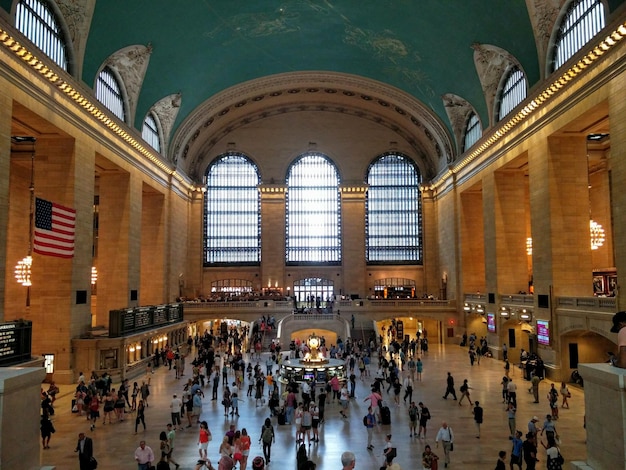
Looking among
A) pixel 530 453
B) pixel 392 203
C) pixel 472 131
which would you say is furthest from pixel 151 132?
pixel 530 453

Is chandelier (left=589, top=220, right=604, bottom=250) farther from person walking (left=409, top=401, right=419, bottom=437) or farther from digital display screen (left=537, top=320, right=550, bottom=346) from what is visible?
person walking (left=409, top=401, right=419, bottom=437)

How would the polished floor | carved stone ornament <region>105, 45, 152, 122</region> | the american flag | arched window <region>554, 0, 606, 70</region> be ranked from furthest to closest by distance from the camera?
carved stone ornament <region>105, 45, 152, 122</region> < arched window <region>554, 0, 606, 70</region> < the american flag < the polished floor

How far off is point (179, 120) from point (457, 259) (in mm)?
20204

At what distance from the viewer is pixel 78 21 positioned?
20.3m

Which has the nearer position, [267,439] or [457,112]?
[267,439]

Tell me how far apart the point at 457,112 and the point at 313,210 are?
14.8m

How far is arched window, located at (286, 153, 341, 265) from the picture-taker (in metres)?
43.2

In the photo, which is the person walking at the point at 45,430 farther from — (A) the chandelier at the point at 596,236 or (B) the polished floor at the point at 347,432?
A: (A) the chandelier at the point at 596,236

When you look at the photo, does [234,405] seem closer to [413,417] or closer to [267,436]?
[267,436]

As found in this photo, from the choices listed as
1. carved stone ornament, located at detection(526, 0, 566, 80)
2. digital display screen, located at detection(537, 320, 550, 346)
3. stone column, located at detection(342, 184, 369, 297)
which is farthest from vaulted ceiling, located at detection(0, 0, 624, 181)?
digital display screen, located at detection(537, 320, 550, 346)

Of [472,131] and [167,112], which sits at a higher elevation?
[167,112]

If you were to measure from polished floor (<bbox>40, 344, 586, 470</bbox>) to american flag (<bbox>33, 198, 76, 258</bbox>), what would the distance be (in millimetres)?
5008

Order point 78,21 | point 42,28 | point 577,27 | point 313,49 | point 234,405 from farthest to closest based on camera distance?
point 313,49
point 78,21
point 577,27
point 42,28
point 234,405

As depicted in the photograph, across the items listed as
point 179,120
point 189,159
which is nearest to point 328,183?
point 189,159
